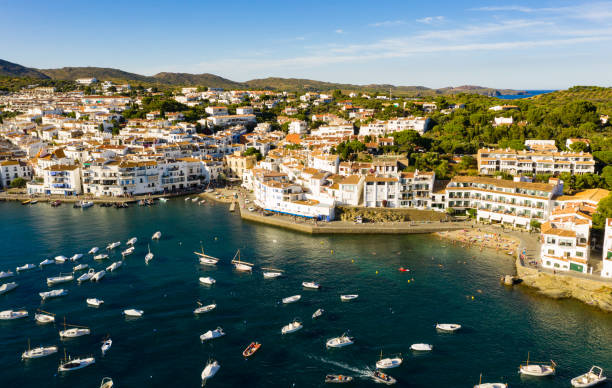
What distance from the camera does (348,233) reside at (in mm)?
50562

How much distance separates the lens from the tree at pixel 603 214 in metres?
39.4

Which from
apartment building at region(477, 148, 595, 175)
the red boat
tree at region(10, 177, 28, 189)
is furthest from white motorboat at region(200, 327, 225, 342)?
tree at region(10, 177, 28, 189)

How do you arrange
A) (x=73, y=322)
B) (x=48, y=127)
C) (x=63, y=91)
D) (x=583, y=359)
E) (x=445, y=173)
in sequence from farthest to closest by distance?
(x=63, y=91), (x=48, y=127), (x=445, y=173), (x=73, y=322), (x=583, y=359)

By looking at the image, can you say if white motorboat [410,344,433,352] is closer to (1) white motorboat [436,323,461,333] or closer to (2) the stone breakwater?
(1) white motorboat [436,323,461,333]

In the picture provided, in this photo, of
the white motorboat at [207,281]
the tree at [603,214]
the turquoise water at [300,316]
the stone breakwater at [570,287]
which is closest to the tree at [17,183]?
the turquoise water at [300,316]

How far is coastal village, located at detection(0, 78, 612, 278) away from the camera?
48.3 metres

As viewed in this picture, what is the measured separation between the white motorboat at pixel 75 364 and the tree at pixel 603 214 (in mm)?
44876

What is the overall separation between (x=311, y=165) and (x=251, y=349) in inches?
1855

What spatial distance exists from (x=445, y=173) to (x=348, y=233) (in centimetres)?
2052

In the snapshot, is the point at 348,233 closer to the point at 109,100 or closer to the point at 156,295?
the point at 156,295

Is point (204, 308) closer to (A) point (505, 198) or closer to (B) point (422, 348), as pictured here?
(B) point (422, 348)

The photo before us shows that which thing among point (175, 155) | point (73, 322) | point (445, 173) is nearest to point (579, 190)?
point (445, 173)

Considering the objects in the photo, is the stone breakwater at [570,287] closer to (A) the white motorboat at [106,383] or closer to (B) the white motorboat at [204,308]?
(B) the white motorboat at [204,308]

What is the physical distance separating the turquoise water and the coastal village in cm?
855
